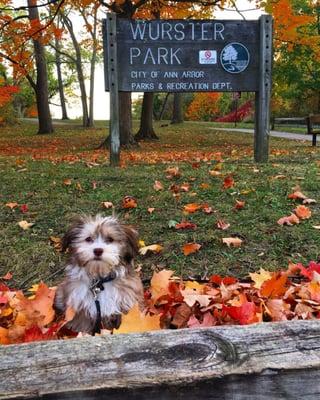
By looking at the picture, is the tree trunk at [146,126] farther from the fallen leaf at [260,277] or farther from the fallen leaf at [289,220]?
the fallen leaf at [260,277]

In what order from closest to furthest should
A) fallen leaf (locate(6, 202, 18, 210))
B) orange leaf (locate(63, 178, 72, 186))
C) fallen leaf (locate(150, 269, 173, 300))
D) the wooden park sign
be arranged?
fallen leaf (locate(150, 269, 173, 300)), fallen leaf (locate(6, 202, 18, 210)), orange leaf (locate(63, 178, 72, 186)), the wooden park sign

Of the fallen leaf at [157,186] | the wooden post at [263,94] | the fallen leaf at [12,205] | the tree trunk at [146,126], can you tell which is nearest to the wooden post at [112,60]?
the fallen leaf at [157,186]

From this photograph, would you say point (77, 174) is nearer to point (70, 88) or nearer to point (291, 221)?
point (291, 221)

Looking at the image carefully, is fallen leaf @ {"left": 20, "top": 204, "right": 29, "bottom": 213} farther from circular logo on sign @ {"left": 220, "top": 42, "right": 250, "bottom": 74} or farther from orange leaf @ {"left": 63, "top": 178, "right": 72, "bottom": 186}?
circular logo on sign @ {"left": 220, "top": 42, "right": 250, "bottom": 74}

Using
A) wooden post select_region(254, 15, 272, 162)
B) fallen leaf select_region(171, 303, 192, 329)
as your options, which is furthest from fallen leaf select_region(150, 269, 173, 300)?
wooden post select_region(254, 15, 272, 162)

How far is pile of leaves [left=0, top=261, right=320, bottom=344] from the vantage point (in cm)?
273

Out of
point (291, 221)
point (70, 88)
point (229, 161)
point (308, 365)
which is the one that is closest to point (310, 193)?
point (291, 221)

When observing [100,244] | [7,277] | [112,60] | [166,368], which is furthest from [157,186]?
[166,368]

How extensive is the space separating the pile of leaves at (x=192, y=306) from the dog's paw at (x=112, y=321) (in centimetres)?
14

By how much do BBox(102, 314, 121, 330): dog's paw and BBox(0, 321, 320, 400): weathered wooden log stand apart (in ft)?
4.40

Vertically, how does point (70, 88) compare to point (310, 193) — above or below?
above

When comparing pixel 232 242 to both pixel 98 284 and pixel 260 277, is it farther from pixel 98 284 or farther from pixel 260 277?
pixel 98 284

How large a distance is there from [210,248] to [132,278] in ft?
5.19

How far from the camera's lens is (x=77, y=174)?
7457 mm
